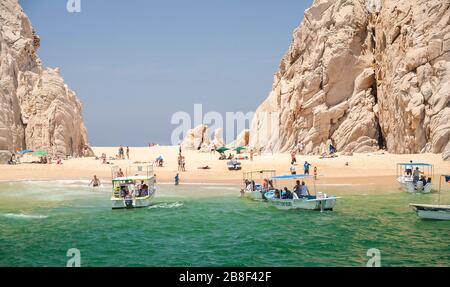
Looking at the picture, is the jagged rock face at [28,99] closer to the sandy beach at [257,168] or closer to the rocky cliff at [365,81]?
the sandy beach at [257,168]

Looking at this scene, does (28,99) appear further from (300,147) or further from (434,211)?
(434,211)

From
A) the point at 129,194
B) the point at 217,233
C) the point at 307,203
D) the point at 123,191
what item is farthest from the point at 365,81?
the point at 217,233

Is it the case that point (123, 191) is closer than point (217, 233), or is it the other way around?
point (217, 233)

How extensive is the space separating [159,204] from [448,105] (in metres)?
24.9

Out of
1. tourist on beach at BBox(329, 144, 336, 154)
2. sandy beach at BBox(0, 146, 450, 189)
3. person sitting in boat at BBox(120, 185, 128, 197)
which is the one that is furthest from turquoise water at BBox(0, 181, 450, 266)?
tourist on beach at BBox(329, 144, 336, 154)

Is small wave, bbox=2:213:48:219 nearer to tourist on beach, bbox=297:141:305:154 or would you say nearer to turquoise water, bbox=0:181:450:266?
turquoise water, bbox=0:181:450:266

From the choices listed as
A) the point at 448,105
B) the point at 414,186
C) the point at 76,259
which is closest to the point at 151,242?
the point at 76,259

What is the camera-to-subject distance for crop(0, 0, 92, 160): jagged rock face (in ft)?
170

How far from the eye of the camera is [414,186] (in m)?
30.3

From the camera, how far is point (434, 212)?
20.6m

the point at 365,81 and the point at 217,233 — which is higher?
the point at 365,81

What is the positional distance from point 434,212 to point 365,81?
3223 cm

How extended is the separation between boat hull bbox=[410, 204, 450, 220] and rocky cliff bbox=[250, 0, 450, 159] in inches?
767
